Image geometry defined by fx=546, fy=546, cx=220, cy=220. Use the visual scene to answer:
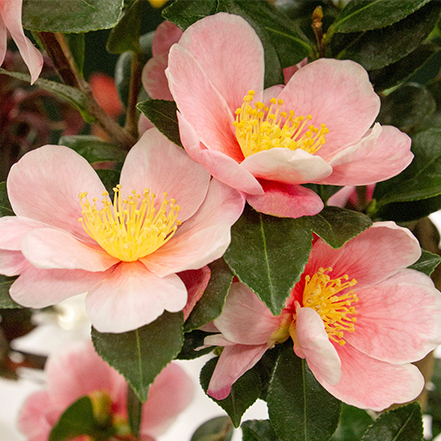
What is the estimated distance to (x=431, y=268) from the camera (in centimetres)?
48

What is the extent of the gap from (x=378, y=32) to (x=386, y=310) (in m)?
0.28

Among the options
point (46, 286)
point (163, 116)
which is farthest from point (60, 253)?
point (163, 116)

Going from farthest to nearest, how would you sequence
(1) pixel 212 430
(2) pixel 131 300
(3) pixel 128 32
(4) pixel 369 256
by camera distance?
1. (1) pixel 212 430
2. (3) pixel 128 32
3. (4) pixel 369 256
4. (2) pixel 131 300

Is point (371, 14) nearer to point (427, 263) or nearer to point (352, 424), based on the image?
point (427, 263)

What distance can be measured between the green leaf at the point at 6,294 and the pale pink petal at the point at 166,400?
0.54 meters

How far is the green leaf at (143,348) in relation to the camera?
36 cm

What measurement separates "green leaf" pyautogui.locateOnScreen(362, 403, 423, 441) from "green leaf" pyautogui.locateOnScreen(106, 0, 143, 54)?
18.6 inches

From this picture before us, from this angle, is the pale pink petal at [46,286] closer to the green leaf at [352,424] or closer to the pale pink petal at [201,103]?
the pale pink petal at [201,103]

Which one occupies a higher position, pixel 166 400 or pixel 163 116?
pixel 163 116

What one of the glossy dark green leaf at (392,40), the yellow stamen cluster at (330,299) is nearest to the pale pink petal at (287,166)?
the yellow stamen cluster at (330,299)

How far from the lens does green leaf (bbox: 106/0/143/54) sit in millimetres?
579

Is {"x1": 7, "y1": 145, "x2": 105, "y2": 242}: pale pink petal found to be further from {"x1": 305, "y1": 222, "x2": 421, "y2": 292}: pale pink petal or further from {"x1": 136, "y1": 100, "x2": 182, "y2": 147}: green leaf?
{"x1": 305, "y1": 222, "x2": 421, "y2": 292}: pale pink petal

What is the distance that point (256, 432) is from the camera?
60 cm

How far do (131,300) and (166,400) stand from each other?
609 millimetres
